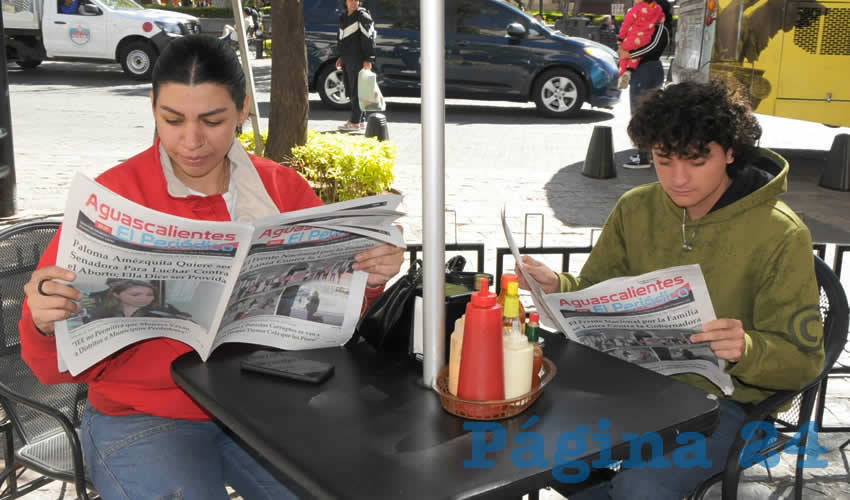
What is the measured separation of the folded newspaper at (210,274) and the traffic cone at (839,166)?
7297 millimetres

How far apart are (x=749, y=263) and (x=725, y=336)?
400 millimetres

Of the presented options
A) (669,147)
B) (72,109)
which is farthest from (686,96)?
(72,109)

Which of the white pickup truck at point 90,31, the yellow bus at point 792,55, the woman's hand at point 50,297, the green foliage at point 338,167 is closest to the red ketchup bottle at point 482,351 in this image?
the woman's hand at point 50,297

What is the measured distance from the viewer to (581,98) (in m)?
12.4

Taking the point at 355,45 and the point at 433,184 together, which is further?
the point at 355,45

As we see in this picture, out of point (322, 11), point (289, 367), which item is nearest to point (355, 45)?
point (322, 11)

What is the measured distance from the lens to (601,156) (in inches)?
326

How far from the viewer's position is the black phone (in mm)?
1692

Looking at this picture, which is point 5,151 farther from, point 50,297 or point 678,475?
point 678,475

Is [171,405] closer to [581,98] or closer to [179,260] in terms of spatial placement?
[179,260]

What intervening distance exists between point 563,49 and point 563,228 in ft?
20.8

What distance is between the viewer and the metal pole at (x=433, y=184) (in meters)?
1.49

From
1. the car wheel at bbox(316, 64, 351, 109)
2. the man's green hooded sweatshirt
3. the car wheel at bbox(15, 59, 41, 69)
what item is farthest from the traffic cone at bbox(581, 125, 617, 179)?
the car wheel at bbox(15, 59, 41, 69)

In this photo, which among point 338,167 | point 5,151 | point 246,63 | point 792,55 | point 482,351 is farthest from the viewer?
point 792,55
